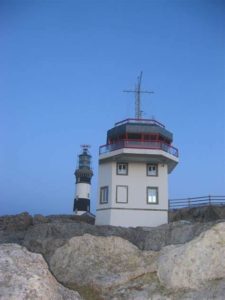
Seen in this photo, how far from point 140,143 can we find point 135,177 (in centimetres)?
385

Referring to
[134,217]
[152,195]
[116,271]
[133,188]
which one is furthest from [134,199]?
[116,271]

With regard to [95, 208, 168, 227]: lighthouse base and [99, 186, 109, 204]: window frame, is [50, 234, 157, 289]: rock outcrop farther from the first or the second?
[99, 186, 109, 204]: window frame

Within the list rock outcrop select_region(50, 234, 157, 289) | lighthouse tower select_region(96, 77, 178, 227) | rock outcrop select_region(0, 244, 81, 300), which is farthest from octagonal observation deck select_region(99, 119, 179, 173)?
rock outcrop select_region(0, 244, 81, 300)

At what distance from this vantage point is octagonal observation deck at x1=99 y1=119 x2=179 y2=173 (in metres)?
41.1

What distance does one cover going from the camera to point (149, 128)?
141 feet

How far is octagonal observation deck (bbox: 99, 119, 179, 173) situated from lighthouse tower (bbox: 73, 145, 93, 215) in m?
20.9

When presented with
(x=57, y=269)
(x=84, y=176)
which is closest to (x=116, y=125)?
(x=84, y=176)

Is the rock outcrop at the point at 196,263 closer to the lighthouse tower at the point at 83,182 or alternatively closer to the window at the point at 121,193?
the window at the point at 121,193

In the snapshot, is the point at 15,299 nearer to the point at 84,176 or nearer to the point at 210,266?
the point at 210,266

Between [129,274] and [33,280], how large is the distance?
3.42 metres

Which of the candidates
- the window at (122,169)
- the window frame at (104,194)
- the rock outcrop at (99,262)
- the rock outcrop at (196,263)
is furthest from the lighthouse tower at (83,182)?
the rock outcrop at (196,263)

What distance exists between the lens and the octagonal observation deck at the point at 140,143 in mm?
41062

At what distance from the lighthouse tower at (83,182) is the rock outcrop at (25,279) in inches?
2133

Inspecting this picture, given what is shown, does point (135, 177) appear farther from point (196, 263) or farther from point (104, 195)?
point (196, 263)
